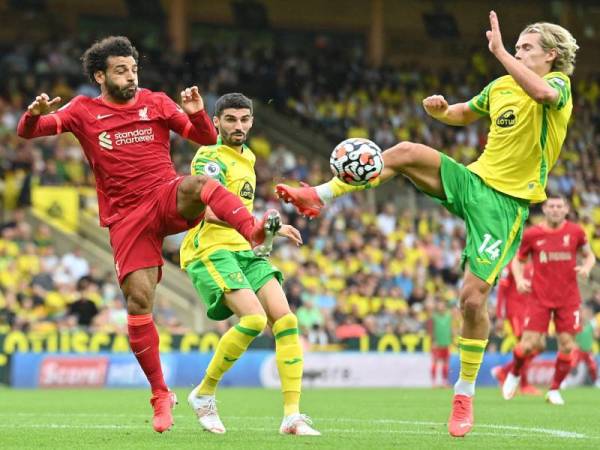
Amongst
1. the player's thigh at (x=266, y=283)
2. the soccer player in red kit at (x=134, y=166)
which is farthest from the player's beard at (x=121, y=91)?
the player's thigh at (x=266, y=283)

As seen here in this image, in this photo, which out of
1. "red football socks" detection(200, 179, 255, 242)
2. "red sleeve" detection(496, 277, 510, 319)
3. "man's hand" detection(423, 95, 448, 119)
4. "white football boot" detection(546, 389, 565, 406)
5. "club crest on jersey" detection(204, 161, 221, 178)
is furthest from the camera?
"red sleeve" detection(496, 277, 510, 319)

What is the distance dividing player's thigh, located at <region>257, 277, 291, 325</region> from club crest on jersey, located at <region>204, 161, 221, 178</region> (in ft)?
2.82

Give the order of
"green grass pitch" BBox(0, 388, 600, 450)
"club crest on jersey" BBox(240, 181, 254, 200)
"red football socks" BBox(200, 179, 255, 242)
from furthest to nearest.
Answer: "club crest on jersey" BBox(240, 181, 254, 200)
"green grass pitch" BBox(0, 388, 600, 450)
"red football socks" BBox(200, 179, 255, 242)

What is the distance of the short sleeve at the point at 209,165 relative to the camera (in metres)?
9.34

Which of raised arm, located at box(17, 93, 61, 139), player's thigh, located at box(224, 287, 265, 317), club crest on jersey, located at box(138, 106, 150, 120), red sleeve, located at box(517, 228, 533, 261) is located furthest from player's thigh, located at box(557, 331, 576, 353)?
raised arm, located at box(17, 93, 61, 139)

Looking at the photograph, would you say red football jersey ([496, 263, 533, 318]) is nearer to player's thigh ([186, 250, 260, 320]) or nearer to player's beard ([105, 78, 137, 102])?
player's thigh ([186, 250, 260, 320])

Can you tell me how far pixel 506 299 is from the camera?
17.9 m

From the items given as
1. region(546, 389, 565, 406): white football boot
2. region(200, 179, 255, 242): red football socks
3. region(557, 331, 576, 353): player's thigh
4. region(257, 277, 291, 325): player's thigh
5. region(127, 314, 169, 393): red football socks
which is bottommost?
region(546, 389, 565, 406): white football boot

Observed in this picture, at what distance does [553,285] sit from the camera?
15.1 meters

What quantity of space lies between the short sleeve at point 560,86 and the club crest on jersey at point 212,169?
2406 millimetres

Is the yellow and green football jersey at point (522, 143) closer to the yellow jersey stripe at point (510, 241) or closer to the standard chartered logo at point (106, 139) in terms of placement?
the yellow jersey stripe at point (510, 241)

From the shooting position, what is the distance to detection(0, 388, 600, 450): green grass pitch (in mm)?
8062

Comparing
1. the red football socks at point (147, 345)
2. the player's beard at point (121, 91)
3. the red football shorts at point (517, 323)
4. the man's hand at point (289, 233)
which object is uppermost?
the player's beard at point (121, 91)

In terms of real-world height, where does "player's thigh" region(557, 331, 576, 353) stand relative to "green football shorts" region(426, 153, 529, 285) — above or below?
below
